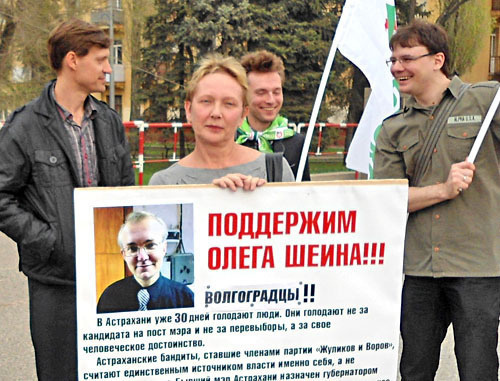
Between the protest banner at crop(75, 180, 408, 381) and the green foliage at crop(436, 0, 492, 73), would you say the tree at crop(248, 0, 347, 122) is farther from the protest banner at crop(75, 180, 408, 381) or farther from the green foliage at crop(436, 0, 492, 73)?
the protest banner at crop(75, 180, 408, 381)

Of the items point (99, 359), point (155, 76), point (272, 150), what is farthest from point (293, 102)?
point (99, 359)

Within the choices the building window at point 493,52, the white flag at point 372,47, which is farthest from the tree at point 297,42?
the building window at point 493,52

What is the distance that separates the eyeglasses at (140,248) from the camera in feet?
8.27

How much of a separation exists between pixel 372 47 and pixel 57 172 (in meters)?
2.04

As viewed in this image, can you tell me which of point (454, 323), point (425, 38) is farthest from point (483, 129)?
point (454, 323)

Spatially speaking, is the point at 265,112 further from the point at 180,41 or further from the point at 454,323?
the point at 180,41

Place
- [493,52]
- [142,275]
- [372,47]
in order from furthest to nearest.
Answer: [493,52] < [372,47] < [142,275]

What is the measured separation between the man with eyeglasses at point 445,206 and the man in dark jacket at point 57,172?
142 cm

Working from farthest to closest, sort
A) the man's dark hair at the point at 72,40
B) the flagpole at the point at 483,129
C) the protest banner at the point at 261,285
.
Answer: the man's dark hair at the point at 72,40 < the flagpole at the point at 483,129 < the protest banner at the point at 261,285

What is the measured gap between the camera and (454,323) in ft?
10.1

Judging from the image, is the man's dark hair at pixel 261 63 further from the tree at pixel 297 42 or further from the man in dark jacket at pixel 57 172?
the tree at pixel 297 42

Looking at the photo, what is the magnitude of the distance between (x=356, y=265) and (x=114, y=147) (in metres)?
1.33

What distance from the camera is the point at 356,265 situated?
Result: 2668mm

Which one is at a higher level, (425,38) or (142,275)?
(425,38)
